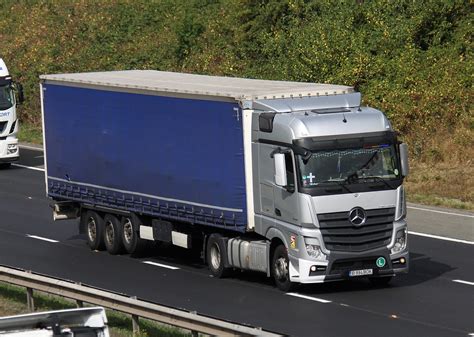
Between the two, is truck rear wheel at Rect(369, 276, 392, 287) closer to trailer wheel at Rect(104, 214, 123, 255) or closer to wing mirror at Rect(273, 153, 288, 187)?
wing mirror at Rect(273, 153, 288, 187)

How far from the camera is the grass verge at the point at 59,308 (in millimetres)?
17578

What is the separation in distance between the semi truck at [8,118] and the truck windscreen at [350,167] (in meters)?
19.3

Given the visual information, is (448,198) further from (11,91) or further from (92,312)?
(92,312)

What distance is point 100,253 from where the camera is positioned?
2577cm

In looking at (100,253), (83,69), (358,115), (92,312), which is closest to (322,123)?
(358,115)

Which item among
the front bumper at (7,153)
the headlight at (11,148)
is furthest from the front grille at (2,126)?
the headlight at (11,148)

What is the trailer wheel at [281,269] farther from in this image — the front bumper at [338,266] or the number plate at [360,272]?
the number plate at [360,272]

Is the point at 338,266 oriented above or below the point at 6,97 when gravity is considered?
below

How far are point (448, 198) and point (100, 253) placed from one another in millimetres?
8967

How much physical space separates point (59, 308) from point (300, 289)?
411 centimetres

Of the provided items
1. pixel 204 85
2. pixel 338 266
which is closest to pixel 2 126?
pixel 204 85

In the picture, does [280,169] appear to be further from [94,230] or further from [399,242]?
[94,230]

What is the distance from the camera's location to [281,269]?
69.2ft

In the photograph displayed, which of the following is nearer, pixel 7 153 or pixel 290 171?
pixel 290 171
